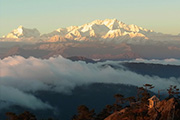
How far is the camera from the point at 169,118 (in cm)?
17438

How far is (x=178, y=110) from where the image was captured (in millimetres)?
178250

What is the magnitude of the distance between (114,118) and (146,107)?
20283 millimetres

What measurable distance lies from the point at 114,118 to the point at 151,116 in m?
19.5

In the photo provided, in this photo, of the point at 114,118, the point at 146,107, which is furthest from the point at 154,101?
the point at 114,118

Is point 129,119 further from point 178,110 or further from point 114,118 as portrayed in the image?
point 178,110

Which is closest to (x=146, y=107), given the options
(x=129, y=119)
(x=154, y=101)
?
(x=154, y=101)

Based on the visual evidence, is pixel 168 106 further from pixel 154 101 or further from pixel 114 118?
pixel 114 118

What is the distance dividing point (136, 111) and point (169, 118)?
676 inches

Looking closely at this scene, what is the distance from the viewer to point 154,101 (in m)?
185

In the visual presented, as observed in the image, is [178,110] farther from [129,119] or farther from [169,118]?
[129,119]

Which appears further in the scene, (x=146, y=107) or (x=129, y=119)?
(x=146, y=107)

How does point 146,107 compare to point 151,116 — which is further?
point 146,107

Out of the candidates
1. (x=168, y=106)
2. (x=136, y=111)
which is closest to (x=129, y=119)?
(x=136, y=111)

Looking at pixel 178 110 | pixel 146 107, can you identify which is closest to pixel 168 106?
pixel 178 110
